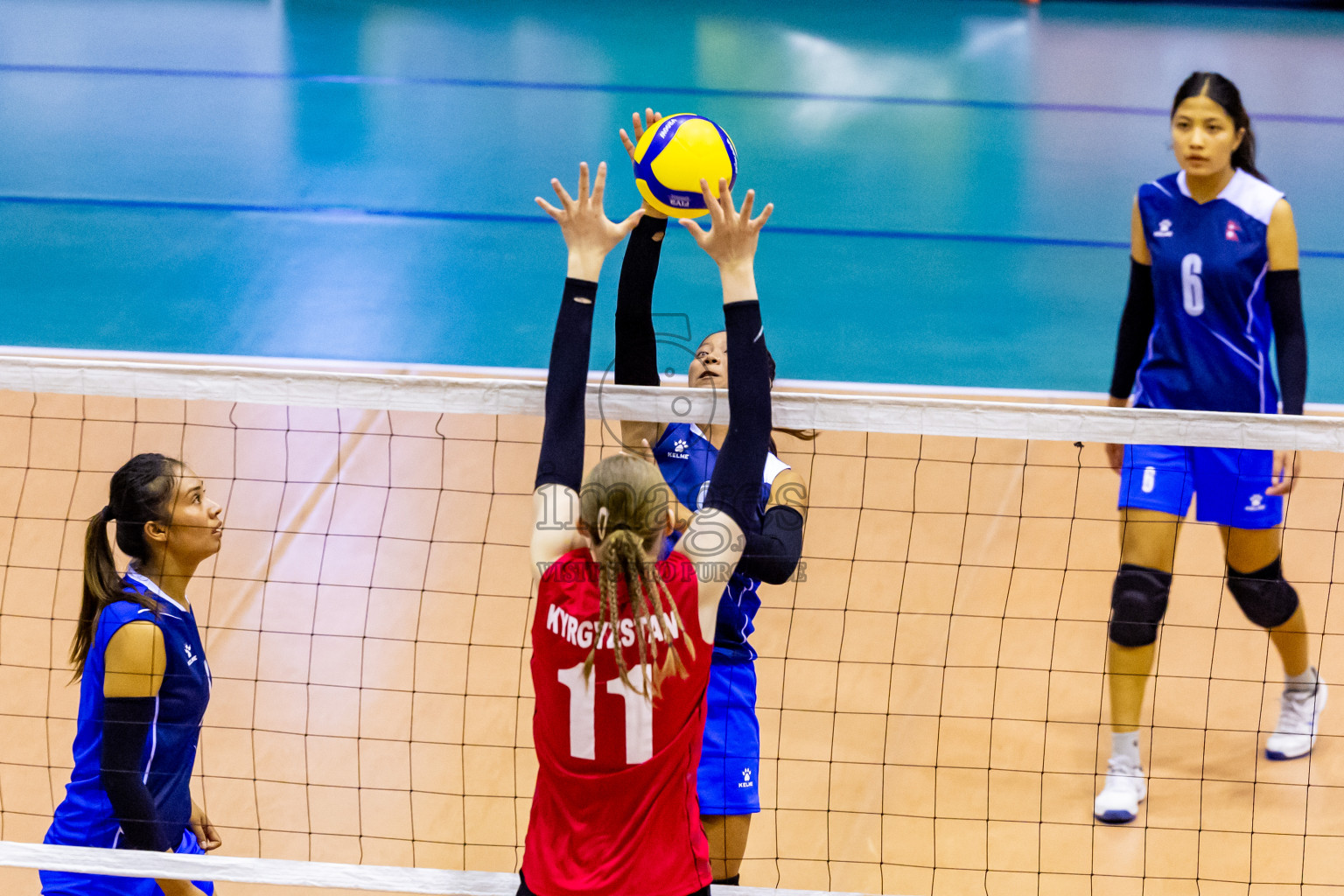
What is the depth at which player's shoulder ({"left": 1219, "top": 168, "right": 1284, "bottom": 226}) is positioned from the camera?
359 centimetres

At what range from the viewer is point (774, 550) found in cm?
258

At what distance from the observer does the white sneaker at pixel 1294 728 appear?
4.07m

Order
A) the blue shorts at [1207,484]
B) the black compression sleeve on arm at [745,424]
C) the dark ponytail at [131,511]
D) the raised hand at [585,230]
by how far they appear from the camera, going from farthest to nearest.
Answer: the blue shorts at [1207,484] → the dark ponytail at [131,511] → the raised hand at [585,230] → the black compression sleeve on arm at [745,424]

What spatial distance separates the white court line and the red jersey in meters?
0.66

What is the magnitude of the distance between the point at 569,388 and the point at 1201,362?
220 centimetres

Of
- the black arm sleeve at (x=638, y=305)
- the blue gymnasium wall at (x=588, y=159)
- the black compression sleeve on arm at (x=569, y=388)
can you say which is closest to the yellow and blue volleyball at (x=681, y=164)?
the black arm sleeve at (x=638, y=305)

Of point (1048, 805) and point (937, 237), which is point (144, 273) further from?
point (1048, 805)

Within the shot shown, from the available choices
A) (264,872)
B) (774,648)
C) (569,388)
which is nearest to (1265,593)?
(774,648)

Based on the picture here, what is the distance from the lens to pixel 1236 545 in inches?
154

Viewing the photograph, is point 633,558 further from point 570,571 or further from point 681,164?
point 681,164

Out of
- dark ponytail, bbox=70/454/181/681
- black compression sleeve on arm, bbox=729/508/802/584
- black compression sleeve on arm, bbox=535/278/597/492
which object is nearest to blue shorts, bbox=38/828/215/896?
dark ponytail, bbox=70/454/181/681

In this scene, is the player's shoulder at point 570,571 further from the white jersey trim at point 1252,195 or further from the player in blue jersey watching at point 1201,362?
the white jersey trim at point 1252,195

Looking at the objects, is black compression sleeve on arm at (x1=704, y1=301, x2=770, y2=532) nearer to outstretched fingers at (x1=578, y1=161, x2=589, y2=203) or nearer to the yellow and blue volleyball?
outstretched fingers at (x1=578, y1=161, x2=589, y2=203)

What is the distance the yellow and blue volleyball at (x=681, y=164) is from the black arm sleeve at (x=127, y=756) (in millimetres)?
1525
